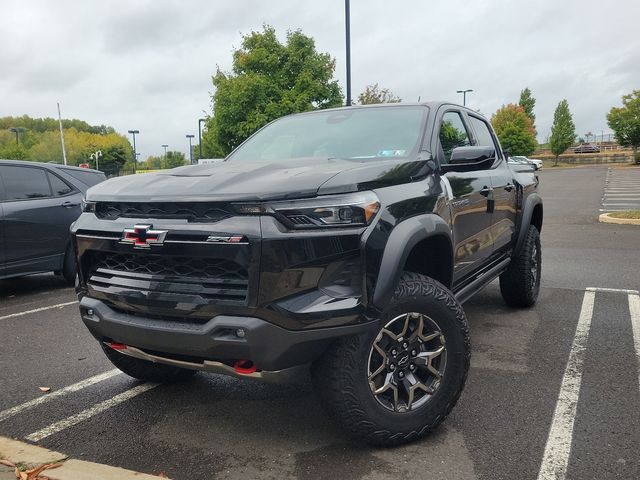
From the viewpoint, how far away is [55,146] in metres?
83.2

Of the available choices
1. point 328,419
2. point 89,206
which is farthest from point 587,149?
point 89,206

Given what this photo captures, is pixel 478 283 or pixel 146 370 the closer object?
pixel 146 370

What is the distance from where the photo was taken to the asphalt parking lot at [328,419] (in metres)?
2.75

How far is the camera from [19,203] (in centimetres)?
666

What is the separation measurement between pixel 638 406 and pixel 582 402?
0.30 meters

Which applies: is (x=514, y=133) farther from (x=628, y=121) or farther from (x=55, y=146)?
(x=55, y=146)

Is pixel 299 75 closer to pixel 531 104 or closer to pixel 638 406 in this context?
pixel 638 406

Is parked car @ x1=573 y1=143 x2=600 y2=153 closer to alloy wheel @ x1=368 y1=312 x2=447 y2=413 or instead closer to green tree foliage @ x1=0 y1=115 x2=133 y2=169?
green tree foliage @ x1=0 y1=115 x2=133 y2=169

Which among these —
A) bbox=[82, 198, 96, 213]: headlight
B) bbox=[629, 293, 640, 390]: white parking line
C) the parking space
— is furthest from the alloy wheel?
the parking space

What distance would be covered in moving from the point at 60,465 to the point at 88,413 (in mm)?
722

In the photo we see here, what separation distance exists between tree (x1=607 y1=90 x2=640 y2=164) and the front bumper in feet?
179

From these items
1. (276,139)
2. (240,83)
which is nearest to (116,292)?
(276,139)

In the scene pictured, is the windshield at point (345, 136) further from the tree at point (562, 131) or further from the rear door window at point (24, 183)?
the tree at point (562, 131)

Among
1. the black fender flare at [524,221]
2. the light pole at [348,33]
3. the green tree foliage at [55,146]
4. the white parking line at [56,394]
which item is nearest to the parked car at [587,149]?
the green tree foliage at [55,146]
